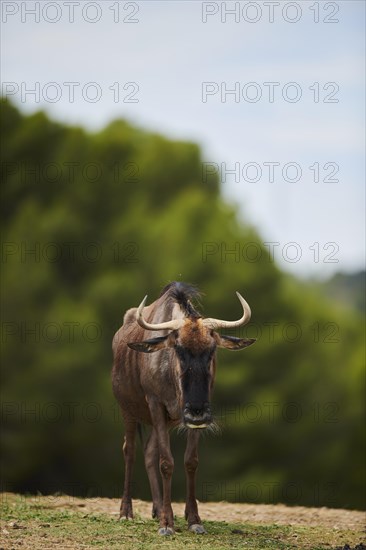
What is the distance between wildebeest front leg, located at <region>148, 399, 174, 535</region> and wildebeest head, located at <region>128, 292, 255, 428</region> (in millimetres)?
792

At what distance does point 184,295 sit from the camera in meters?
12.8

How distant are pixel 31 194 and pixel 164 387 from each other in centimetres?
2058

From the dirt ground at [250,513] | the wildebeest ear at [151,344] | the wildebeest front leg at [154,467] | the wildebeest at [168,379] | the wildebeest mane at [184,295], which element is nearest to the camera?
the wildebeest at [168,379]

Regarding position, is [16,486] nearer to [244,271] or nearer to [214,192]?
[244,271]

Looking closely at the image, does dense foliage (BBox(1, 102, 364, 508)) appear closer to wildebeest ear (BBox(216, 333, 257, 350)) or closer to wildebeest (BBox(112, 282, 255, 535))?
wildebeest (BBox(112, 282, 255, 535))

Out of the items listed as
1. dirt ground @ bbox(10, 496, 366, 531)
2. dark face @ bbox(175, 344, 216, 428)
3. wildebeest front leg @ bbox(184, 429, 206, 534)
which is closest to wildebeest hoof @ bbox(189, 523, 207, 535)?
wildebeest front leg @ bbox(184, 429, 206, 534)

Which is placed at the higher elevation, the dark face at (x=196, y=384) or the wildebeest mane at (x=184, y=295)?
the wildebeest mane at (x=184, y=295)

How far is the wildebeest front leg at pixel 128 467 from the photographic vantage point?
13406mm

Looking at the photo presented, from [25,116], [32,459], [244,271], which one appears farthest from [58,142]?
[32,459]

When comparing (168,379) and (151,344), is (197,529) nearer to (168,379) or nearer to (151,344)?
(168,379)

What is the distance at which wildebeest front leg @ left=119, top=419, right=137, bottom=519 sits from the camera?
13.4m

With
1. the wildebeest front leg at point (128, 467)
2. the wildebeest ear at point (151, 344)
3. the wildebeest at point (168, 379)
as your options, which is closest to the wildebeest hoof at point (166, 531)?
the wildebeest at point (168, 379)

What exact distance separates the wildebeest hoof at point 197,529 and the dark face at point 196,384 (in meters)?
1.46

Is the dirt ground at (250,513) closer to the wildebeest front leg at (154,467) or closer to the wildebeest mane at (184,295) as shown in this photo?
the wildebeest front leg at (154,467)
